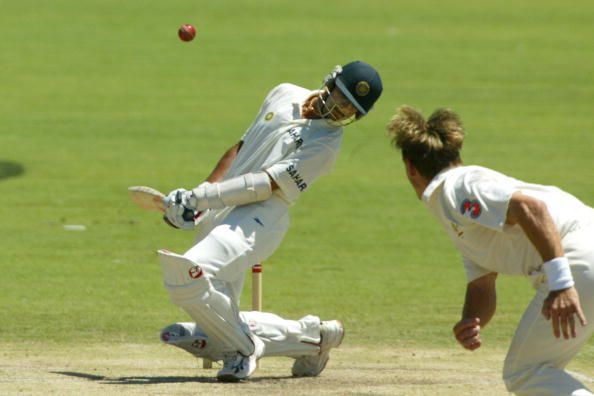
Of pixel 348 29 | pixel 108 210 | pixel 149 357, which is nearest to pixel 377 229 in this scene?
pixel 108 210

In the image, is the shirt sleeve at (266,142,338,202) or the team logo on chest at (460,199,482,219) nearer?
the team logo on chest at (460,199,482,219)

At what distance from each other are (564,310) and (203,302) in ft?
8.24

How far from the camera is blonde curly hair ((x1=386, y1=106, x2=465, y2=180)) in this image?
640cm

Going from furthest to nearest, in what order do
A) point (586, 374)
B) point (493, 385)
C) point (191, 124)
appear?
point (191, 124), point (586, 374), point (493, 385)

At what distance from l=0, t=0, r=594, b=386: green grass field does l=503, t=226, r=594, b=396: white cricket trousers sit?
276cm

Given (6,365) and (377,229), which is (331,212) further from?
(6,365)

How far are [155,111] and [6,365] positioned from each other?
1397 cm

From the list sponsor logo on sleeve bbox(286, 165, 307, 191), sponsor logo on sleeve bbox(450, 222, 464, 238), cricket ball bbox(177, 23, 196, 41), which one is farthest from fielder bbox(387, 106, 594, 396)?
cricket ball bbox(177, 23, 196, 41)

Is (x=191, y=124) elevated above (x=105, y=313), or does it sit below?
above

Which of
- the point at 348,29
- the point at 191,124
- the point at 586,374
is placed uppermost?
the point at 348,29

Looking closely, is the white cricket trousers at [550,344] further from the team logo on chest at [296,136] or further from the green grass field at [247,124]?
the green grass field at [247,124]

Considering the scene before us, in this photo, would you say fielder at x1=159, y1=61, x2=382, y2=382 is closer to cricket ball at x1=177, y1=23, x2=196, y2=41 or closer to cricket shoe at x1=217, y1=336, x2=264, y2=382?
cricket shoe at x1=217, y1=336, x2=264, y2=382

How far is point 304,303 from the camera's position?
1130 centimetres

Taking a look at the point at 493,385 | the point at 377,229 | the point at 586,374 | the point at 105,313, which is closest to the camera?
the point at 493,385
